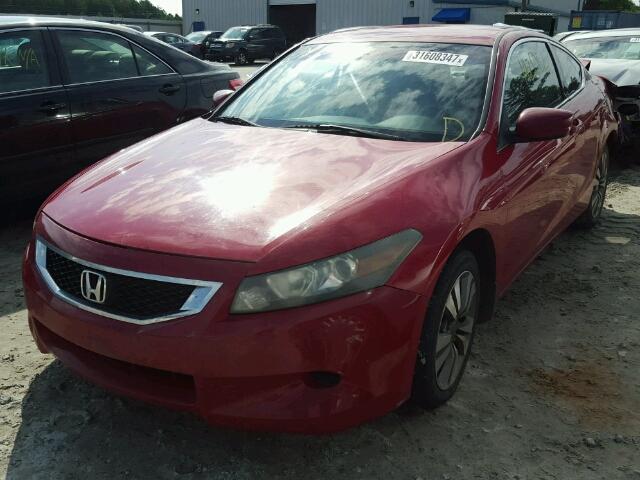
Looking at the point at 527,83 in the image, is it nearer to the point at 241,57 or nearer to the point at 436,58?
the point at 436,58

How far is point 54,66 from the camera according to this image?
14.8 ft

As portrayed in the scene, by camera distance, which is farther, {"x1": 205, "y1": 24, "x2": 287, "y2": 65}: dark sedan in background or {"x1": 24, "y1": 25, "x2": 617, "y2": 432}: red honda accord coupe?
{"x1": 205, "y1": 24, "x2": 287, "y2": 65}: dark sedan in background

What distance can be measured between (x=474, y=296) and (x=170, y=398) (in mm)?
1335

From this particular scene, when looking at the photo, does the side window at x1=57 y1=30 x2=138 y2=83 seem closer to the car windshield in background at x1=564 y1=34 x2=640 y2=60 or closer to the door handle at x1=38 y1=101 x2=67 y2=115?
the door handle at x1=38 y1=101 x2=67 y2=115

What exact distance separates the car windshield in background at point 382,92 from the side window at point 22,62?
5.83 feet

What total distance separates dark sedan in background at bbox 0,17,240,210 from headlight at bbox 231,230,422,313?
2989mm

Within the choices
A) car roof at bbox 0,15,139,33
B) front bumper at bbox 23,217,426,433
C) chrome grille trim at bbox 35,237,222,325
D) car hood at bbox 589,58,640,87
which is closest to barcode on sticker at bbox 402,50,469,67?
front bumper at bbox 23,217,426,433

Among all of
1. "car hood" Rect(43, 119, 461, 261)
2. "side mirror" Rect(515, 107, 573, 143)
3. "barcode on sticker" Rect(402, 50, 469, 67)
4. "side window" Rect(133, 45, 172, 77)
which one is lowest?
"car hood" Rect(43, 119, 461, 261)

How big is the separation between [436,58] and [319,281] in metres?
1.69

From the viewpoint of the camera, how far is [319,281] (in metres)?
1.97

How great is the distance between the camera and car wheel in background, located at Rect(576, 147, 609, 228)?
15.4 feet

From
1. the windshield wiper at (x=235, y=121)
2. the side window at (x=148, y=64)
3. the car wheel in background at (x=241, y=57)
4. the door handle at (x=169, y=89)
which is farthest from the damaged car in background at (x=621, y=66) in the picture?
the car wheel in background at (x=241, y=57)

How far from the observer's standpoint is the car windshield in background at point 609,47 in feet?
26.1

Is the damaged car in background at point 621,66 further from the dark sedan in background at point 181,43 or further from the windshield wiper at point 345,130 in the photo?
the dark sedan in background at point 181,43
